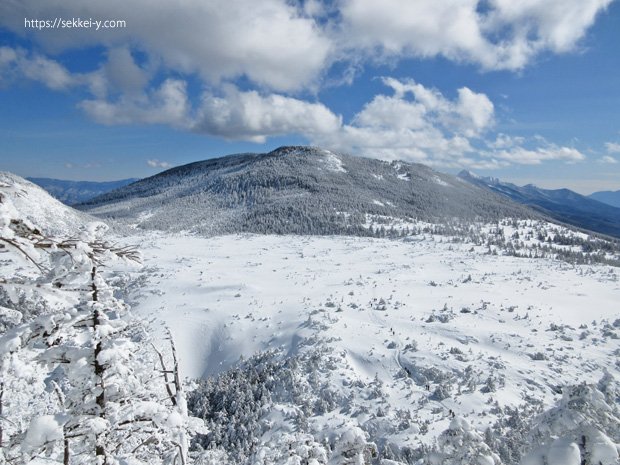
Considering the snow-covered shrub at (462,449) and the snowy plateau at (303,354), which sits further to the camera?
the snow-covered shrub at (462,449)

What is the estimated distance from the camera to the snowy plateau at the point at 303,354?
4.28 meters

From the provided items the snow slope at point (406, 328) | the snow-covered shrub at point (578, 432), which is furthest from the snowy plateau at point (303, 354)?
the snow slope at point (406, 328)

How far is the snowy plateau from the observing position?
14.0 feet

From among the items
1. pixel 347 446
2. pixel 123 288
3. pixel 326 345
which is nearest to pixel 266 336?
pixel 326 345

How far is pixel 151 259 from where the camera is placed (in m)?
84.1

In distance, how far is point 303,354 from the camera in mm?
36656

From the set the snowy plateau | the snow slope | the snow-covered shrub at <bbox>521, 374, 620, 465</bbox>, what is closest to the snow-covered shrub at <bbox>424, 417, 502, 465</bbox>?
the snowy plateau

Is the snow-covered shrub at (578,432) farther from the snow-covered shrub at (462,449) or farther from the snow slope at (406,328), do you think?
the snow slope at (406,328)

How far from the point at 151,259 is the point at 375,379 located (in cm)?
6740

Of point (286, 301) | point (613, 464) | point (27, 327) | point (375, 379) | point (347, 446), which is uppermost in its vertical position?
point (27, 327)

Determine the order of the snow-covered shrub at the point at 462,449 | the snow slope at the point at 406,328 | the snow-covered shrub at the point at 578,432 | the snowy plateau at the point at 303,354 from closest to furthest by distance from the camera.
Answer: the snowy plateau at the point at 303,354
the snow-covered shrub at the point at 578,432
the snow-covered shrub at the point at 462,449
the snow slope at the point at 406,328

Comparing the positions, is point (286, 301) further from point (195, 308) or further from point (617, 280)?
point (617, 280)

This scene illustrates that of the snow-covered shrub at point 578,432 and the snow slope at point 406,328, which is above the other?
the snow-covered shrub at point 578,432

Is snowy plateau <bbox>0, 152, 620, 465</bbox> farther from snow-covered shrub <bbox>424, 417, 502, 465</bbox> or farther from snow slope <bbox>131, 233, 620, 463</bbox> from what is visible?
snow slope <bbox>131, 233, 620, 463</bbox>
